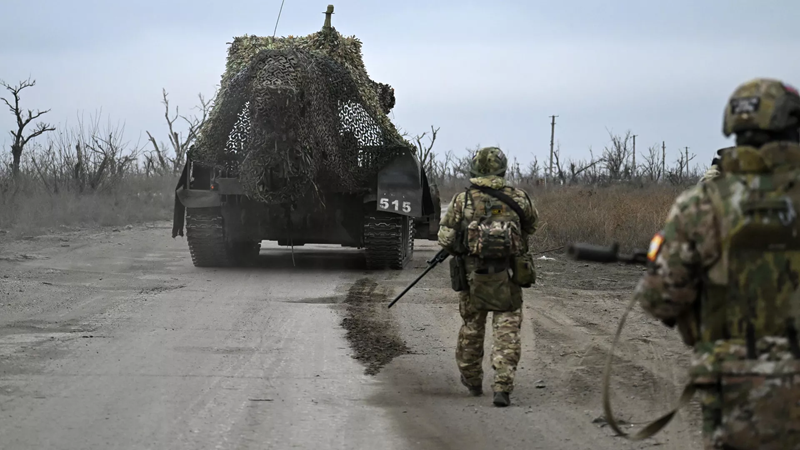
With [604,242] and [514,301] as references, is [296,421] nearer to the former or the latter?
[514,301]

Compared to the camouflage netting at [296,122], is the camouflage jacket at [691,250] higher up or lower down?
lower down

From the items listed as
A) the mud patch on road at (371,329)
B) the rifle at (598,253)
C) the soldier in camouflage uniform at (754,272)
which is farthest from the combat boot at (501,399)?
the soldier in camouflage uniform at (754,272)

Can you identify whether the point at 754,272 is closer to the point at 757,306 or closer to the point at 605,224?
the point at 757,306

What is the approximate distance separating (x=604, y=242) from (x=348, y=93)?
19.3 ft

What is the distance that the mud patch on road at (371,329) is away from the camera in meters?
7.49

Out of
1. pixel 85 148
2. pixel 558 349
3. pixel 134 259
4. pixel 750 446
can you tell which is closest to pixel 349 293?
pixel 558 349

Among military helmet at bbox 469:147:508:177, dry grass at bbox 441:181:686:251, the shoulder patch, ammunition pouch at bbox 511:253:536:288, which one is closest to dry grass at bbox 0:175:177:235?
dry grass at bbox 441:181:686:251

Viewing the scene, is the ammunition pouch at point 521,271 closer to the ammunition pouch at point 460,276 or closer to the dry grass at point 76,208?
the ammunition pouch at point 460,276

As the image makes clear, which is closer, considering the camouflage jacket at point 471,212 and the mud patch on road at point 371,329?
the camouflage jacket at point 471,212

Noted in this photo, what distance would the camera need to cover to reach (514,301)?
20.1 ft

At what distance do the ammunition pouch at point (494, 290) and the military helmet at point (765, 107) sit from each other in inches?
124

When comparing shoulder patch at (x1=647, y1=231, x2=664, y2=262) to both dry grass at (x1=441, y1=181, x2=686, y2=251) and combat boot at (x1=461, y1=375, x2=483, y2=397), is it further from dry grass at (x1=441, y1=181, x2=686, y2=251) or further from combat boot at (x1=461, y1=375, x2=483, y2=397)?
dry grass at (x1=441, y1=181, x2=686, y2=251)

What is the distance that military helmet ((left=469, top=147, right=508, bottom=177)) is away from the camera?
6.16 meters

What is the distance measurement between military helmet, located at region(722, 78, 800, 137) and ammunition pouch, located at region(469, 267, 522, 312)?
3162mm
